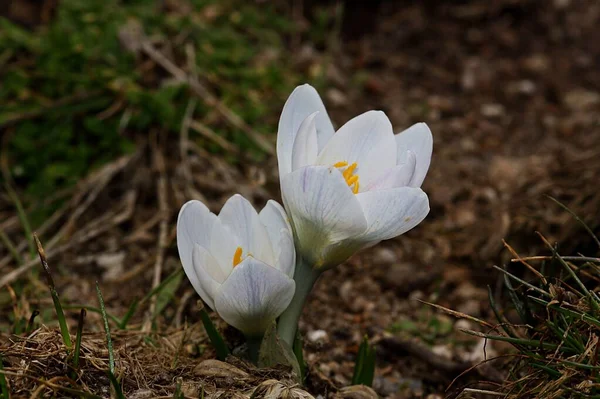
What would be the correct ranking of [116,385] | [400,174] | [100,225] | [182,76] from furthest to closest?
[182,76], [100,225], [400,174], [116,385]

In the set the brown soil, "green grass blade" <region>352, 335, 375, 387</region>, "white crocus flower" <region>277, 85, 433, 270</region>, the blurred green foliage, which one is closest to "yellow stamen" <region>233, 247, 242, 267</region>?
"white crocus flower" <region>277, 85, 433, 270</region>

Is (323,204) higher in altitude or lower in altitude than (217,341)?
higher

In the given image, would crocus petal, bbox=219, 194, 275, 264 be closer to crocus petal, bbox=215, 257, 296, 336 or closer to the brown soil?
crocus petal, bbox=215, 257, 296, 336

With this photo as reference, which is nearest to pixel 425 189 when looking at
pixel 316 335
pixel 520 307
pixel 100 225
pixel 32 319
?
pixel 316 335

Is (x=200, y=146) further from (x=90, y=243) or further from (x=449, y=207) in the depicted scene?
(x=449, y=207)

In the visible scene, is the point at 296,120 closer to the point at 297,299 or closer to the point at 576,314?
the point at 297,299

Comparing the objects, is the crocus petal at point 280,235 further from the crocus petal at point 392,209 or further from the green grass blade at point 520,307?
the green grass blade at point 520,307

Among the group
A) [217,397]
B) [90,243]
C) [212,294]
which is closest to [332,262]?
[212,294]
